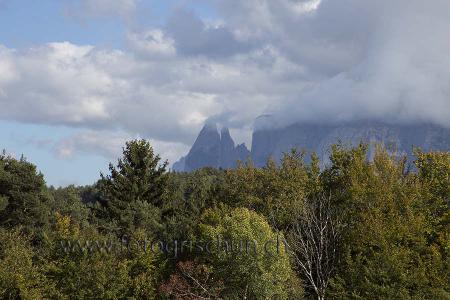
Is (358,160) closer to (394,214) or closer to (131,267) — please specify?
(394,214)

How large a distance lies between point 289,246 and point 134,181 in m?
28.2

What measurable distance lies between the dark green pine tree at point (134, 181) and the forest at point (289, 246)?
1718 cm

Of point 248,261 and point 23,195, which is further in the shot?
point 23,195

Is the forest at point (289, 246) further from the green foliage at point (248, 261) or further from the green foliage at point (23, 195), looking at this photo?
the green foliage at point (23, 195)

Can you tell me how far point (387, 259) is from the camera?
A: 31328 millimetres

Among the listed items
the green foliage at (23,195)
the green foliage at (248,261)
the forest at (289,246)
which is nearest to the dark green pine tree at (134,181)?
the green foliage at (23,195)

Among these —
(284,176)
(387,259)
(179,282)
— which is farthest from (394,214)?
(179,282)

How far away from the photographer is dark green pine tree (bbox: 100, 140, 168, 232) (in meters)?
57.3

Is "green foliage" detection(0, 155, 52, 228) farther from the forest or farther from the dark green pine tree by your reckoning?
the forest

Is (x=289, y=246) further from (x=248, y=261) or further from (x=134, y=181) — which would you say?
(x=134, y=181)

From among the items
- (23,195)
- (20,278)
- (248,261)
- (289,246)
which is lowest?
(20,278)

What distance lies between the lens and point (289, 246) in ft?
112

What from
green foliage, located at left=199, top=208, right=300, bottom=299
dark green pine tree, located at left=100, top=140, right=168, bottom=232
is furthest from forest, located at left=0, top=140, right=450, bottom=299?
dark green pine tree, located at left=100, top=140, right=168, bottom=232

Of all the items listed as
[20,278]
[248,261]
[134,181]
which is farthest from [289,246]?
[134,181]
